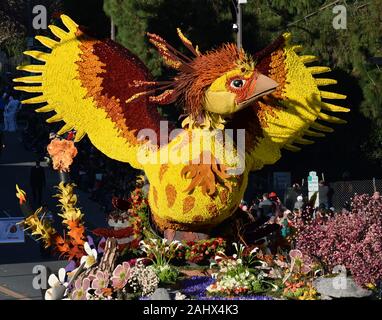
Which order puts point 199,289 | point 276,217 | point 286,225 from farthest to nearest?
point 276,217 < point 286,225 < point 199,289

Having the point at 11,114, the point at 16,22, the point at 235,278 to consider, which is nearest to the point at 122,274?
the point at 235,278

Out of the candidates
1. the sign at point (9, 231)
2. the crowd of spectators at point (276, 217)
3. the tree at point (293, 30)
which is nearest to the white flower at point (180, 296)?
the crowd of spectators at point (276, 217)

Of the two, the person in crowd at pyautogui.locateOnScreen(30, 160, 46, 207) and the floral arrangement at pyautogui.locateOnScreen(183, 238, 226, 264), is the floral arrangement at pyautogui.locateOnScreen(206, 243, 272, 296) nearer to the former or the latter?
the floral arrangement at pyautogui.locateOnScreen(183, 238, 226, 264)

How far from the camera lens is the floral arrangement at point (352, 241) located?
12888 mm

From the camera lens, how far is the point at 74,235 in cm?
1470

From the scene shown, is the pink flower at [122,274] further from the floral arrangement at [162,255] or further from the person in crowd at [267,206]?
the person in crowd at [267,206]

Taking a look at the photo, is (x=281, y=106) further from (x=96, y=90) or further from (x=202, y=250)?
(x=96, y=90)

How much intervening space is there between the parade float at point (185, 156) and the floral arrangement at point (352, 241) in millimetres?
33

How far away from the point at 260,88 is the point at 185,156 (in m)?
1.23

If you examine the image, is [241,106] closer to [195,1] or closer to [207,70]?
[207,70]

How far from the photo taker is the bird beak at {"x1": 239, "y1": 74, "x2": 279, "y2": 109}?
43.9ft

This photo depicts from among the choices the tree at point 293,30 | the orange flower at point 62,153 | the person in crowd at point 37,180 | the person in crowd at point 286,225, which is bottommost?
the person in crowd at point 286,225

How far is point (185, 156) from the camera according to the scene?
13.8 metres
